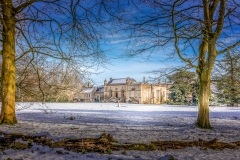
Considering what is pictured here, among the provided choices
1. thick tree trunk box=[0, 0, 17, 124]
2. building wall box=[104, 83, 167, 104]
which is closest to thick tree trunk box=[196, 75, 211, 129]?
thick tree trunk box=[0, 0, 17, 124]

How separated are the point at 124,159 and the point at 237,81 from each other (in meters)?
7.57

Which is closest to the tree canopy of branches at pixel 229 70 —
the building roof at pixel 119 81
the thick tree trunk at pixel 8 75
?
the thick tree trunk at pixel 8 75

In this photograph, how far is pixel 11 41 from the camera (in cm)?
907

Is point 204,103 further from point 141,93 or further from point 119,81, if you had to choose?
point 119,81

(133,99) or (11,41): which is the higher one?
(11,41)

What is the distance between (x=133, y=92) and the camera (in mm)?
55000

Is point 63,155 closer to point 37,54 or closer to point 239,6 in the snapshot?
point 37,54

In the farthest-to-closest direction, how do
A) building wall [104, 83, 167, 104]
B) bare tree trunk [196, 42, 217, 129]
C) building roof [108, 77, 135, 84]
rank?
1. building roof [108, 77, 135, 84]
2. building wall [104, 83, 167, 104]
3. bare tree trunk [196, 42, 217, 129]

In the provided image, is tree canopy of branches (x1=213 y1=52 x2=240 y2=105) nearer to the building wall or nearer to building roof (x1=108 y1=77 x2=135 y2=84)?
the building wall

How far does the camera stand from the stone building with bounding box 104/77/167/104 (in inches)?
2105

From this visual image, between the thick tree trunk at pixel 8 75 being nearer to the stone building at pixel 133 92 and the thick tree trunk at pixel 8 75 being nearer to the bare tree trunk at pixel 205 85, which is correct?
the bare tree trunk at pixel 205 85

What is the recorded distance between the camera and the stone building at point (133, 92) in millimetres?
53469

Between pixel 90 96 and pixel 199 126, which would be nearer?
pixel 199 126

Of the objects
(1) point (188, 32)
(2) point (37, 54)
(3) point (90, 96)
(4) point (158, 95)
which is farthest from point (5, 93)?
(3) point (90, 96)
